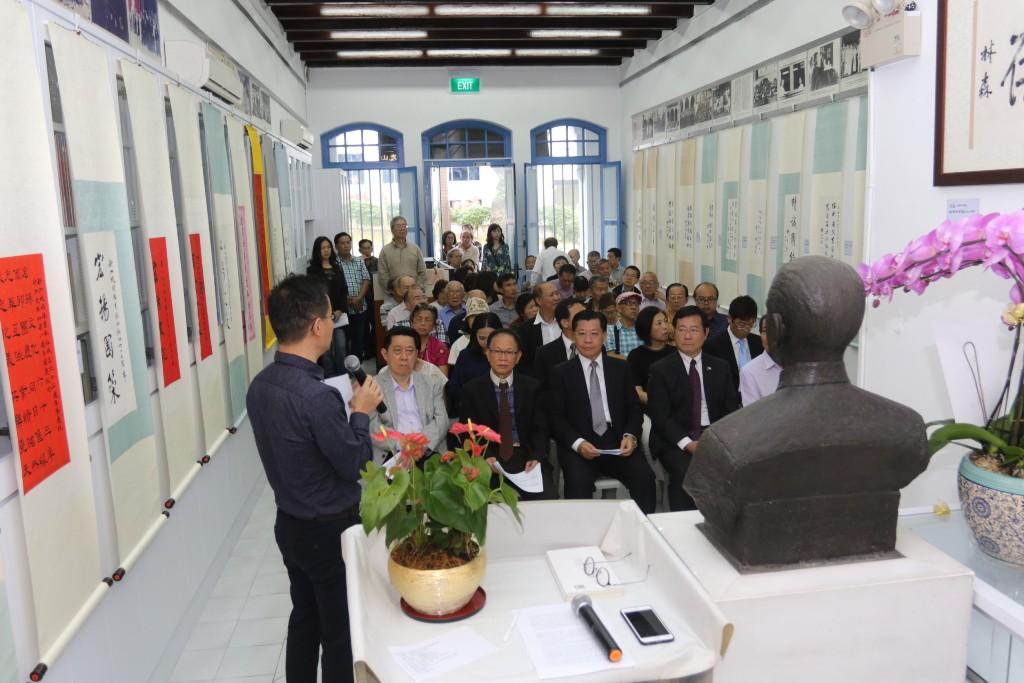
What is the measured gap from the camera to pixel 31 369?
85.5 inches

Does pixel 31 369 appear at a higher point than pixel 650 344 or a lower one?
higher

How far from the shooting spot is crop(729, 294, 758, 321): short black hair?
195 inches

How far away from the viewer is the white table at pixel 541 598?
4.77 ft

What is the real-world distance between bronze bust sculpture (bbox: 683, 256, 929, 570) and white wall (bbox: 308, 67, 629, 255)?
10545mm

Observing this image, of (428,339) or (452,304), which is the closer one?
(428,339)

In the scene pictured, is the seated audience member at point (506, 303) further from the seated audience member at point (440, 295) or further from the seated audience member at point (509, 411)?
the seated audience member at point (509, 411)

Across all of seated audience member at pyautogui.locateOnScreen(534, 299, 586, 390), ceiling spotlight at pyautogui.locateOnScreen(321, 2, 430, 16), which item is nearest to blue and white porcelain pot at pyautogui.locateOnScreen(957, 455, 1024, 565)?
seated audience member at pyautogui.locateOnScreen(534, 299, 586, 390)

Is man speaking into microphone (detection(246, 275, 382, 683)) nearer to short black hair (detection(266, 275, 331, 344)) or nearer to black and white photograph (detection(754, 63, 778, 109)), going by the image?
short black hair (detection(266, 275, 331, 344))

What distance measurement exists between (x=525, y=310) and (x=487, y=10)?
3.85 metres

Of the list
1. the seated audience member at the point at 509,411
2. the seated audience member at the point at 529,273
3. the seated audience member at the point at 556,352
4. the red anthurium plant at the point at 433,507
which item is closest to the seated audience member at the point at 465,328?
the seated audience member at the point at 556,352

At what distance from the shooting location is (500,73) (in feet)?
38.1

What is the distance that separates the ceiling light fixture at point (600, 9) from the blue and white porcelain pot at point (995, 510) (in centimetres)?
743

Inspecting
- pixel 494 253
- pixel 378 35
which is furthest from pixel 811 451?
pixel 378 35

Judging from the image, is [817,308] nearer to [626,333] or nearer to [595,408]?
[595,408]
